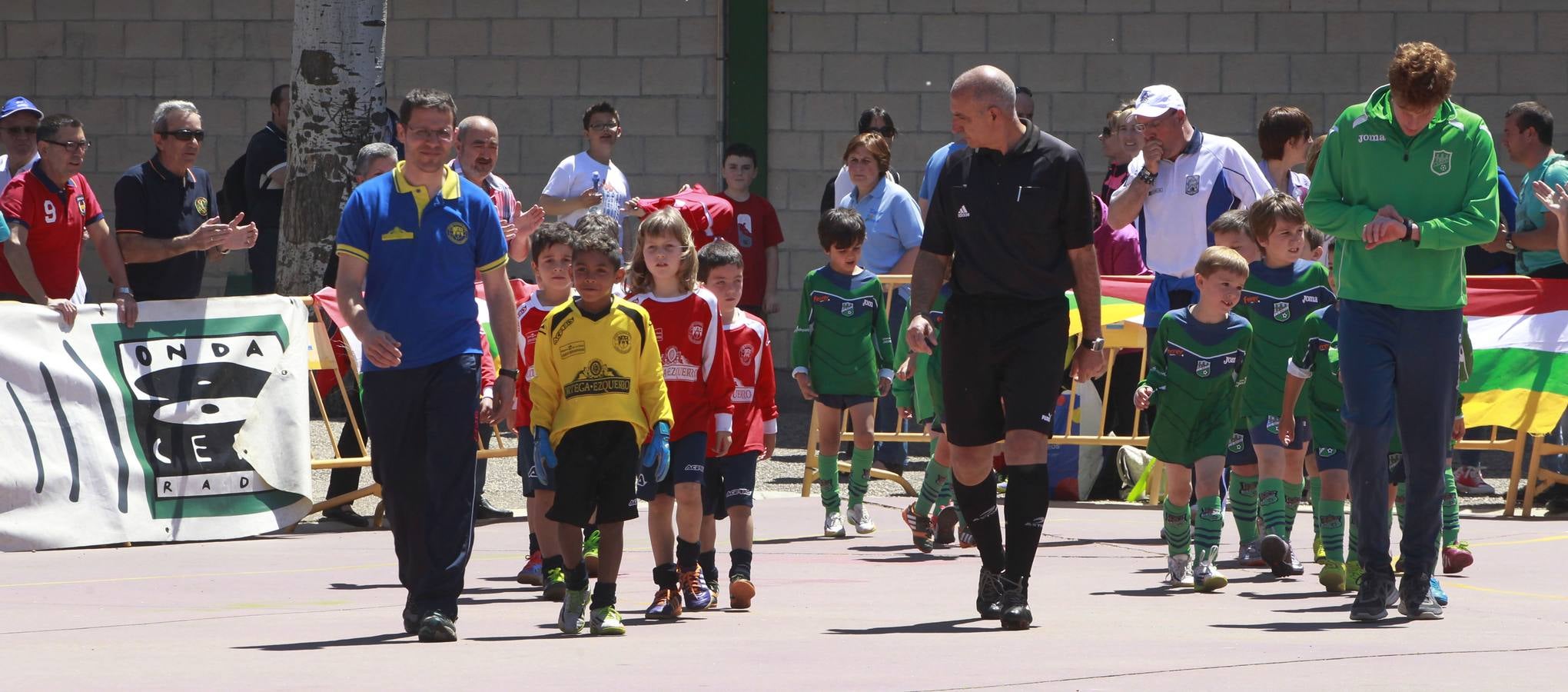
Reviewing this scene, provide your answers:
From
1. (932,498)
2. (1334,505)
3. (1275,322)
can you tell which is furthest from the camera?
(932,498)

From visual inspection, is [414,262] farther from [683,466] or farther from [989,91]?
[989,91]

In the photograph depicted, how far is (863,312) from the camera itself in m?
9.59

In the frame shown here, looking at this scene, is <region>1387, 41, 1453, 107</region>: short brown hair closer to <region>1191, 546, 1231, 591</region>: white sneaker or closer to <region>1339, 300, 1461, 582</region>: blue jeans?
<region>1339, 300, 1461, 582</region>: blue jeans

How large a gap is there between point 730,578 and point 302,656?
181 centimetres

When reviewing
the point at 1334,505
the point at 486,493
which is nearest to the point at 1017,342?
the point at 1334,505

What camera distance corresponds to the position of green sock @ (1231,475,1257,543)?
332 inches

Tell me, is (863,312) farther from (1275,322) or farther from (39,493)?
(39,493)

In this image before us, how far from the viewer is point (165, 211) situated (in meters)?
10.4

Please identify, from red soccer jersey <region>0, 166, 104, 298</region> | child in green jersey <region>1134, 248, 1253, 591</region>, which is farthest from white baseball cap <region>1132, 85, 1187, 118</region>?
red soccer jersey <region>0, 166, 104, 298</region>

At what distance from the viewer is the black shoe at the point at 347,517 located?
10344 millimetres

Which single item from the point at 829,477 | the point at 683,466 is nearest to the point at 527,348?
the point at 683,466

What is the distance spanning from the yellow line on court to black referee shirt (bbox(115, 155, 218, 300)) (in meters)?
6.33

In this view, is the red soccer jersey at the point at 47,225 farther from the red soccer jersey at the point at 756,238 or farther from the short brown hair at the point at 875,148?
the red soccer jersey at the point at 756,238

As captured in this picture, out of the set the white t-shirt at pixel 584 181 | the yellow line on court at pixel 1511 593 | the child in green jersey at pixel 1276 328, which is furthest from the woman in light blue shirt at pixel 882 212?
the yellow line on court at pixel 1511 593
